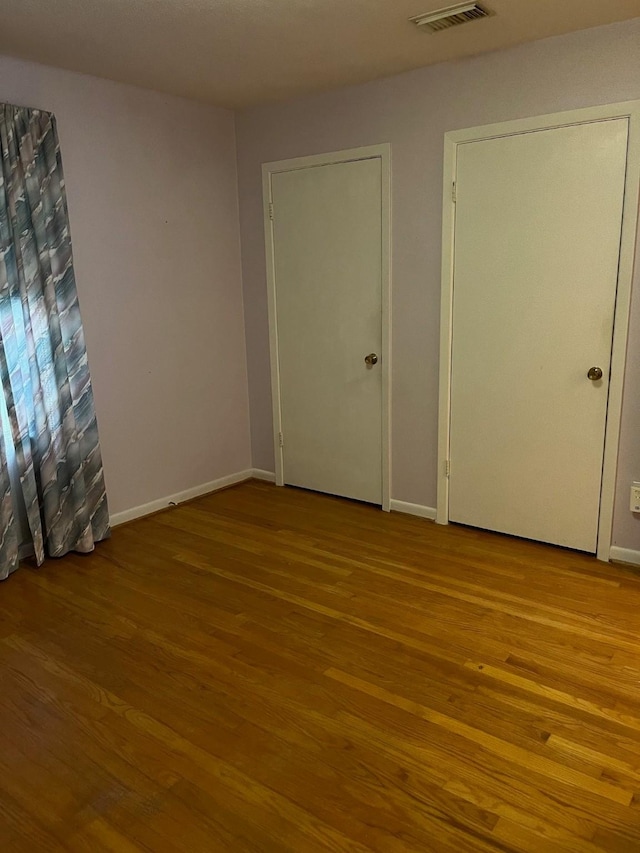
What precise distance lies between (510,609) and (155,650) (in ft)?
4.82

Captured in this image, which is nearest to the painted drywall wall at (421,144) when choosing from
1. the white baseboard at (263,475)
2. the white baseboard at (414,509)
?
the white baseboard at (414,509)

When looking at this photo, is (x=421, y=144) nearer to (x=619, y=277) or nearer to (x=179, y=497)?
(x=619, y=277)

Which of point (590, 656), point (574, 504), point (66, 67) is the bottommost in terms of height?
point (590, 656)

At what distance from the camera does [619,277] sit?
9.44 ft

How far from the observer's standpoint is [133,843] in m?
1.60

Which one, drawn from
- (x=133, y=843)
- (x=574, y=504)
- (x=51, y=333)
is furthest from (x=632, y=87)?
(x=133, y=843)

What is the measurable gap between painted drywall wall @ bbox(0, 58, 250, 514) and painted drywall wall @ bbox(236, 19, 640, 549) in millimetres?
239

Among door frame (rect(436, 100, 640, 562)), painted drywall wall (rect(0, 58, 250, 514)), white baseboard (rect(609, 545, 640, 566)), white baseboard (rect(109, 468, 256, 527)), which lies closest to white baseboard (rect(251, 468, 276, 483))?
white baseboard (rect(109, 468, 256, 527))

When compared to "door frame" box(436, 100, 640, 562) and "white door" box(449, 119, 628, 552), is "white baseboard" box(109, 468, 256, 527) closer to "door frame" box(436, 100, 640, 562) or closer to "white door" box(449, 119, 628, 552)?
"door frame" box(436, 100, 640, 562)

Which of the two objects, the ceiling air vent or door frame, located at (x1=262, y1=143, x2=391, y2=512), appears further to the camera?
door frame, located at (x1=262, y1=143, x2=391, y2=512)

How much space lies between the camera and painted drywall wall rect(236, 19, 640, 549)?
2838mm

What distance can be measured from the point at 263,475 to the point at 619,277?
2630mm

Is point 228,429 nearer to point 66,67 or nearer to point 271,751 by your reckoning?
point 66,67

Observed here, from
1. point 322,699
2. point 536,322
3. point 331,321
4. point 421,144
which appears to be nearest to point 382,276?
point 331,321
